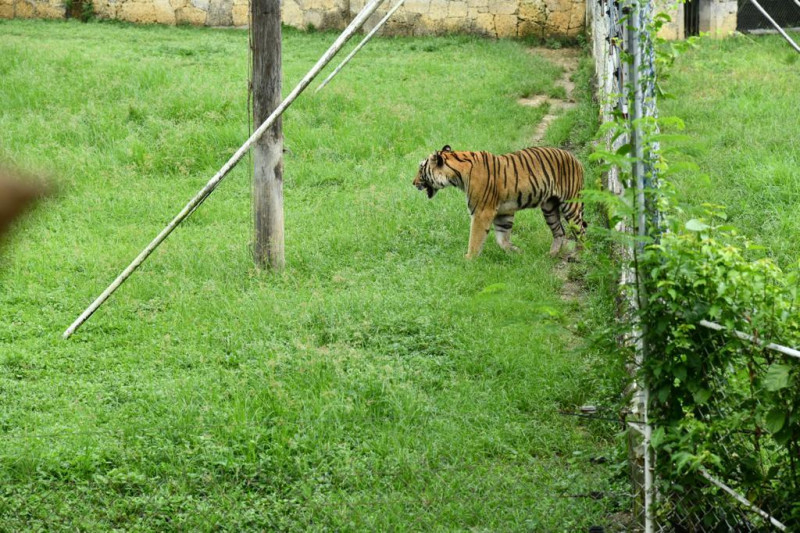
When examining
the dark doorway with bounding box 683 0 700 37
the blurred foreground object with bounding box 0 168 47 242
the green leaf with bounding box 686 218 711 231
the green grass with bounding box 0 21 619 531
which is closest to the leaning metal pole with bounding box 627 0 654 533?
the green leaf with bounding box 686 218 711 231

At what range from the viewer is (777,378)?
3.44 m

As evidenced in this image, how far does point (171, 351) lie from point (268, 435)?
151cm

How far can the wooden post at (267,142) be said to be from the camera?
8055mm

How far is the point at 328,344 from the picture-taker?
21.6 ft

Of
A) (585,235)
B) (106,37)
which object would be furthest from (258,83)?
(106,37)

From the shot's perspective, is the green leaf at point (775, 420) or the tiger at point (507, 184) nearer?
the green leaf at point (775, 420)

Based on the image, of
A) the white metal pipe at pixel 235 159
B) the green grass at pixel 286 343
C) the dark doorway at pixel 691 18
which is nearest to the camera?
the green grass at pixel 286 343

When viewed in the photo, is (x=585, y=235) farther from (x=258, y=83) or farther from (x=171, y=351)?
(x=171, y=351)

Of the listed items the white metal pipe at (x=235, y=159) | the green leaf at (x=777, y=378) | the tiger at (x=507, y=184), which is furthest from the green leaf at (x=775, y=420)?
the tiger at (x=507, y=184)

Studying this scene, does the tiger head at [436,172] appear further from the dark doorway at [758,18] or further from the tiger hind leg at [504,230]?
the dark doorway at [758,18]

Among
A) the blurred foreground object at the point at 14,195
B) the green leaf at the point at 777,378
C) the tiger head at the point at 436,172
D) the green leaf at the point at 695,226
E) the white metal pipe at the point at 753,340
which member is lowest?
the green leaf at the point at 777,378

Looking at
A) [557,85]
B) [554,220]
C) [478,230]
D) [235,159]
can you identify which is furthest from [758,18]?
[235,159]

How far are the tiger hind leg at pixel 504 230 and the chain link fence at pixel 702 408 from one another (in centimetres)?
450

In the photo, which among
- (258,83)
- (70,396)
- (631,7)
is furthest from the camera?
(258,83)
